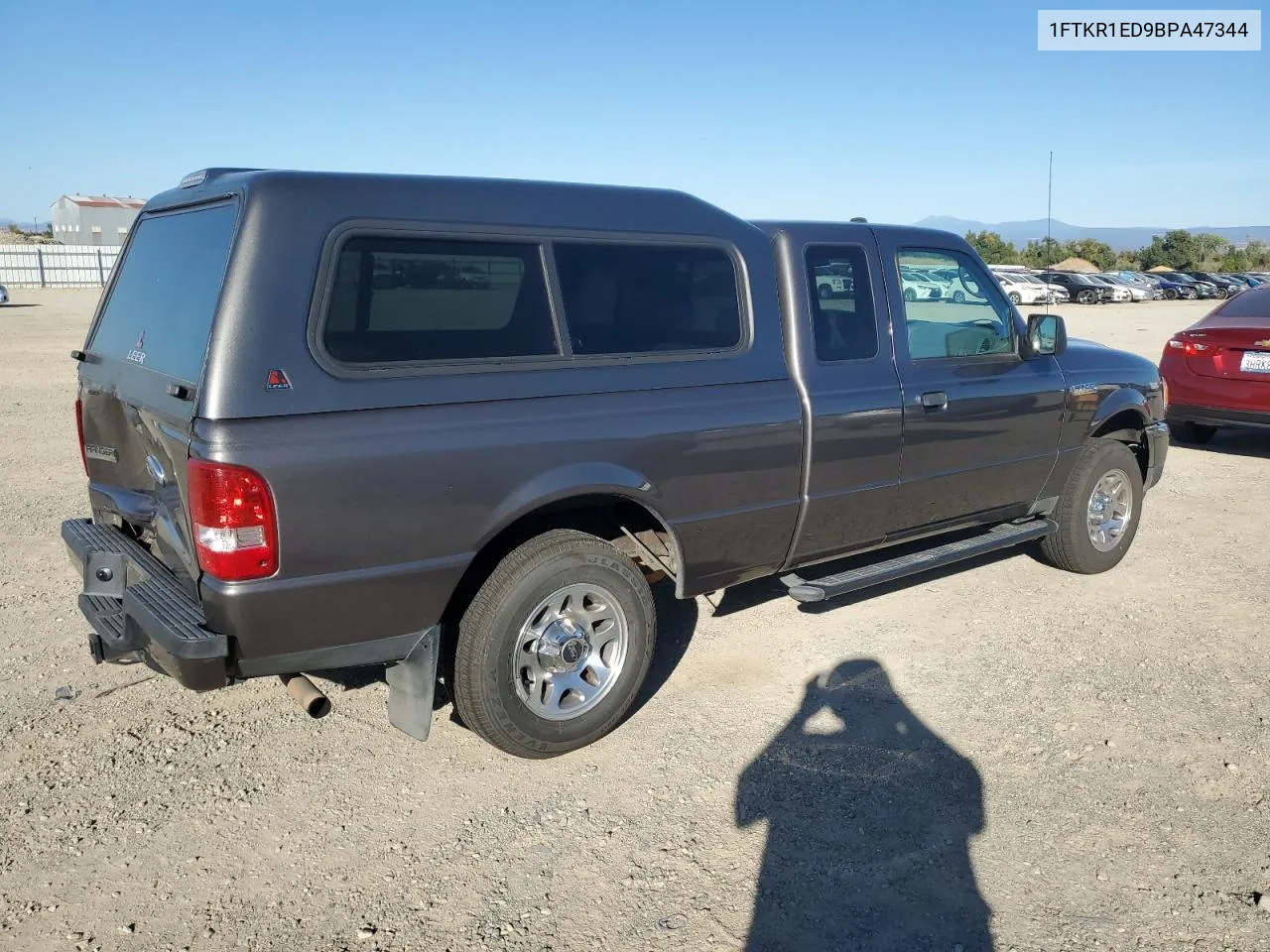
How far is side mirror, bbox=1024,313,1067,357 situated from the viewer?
539 centimetres

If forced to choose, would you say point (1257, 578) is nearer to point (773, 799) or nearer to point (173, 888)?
point (773, 799)

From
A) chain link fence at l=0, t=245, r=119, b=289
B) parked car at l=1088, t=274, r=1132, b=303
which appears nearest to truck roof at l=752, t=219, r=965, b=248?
parked car at l=1088, t=274, r=1132, b=303

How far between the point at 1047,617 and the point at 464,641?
11.2 ft

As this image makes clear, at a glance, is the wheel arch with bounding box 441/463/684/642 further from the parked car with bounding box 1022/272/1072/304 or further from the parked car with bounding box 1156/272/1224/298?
the parked car with bounding box 1156/272/1224/298

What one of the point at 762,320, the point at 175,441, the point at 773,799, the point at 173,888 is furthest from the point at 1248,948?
the point at 175,441

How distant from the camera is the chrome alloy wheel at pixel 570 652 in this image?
381 cm

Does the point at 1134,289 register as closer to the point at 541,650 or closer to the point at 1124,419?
the point at 1124,419

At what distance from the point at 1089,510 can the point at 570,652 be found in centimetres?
374

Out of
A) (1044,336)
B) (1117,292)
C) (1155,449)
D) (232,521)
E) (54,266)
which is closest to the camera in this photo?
(232,521)

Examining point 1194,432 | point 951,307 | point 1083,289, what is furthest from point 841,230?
point 1083,289

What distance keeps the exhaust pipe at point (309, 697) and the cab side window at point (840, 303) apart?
254 cm

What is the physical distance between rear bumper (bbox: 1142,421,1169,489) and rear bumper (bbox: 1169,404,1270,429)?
3.41 m

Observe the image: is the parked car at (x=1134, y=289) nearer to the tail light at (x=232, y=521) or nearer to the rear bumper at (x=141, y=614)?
the rear bumper at (x=141, y=614)

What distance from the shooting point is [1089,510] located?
19.9ft
